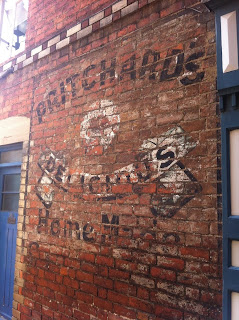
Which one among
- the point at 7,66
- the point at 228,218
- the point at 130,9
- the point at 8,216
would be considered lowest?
the point at 8,216

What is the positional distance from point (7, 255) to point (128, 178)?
2.49 metres

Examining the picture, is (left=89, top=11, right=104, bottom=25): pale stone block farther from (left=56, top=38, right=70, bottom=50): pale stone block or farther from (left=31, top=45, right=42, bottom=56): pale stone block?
(left=31, top=45, right=42, bottom=56): pale stone block

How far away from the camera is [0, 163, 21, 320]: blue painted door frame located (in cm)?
385

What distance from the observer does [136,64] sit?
2.65m

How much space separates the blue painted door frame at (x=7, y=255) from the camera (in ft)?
12.6

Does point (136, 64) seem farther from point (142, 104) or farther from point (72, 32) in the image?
point (72, 32)

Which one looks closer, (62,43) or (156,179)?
(156,179)

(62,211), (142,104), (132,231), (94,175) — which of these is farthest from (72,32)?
(132,231)

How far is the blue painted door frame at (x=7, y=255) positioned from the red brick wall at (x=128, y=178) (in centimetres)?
43

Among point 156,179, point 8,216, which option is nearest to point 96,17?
point 156,179

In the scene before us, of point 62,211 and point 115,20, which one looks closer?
point 115,20

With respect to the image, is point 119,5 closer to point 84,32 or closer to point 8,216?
point 84,32

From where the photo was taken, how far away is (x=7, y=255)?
13.0 ft

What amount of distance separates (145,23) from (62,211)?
2112mm
